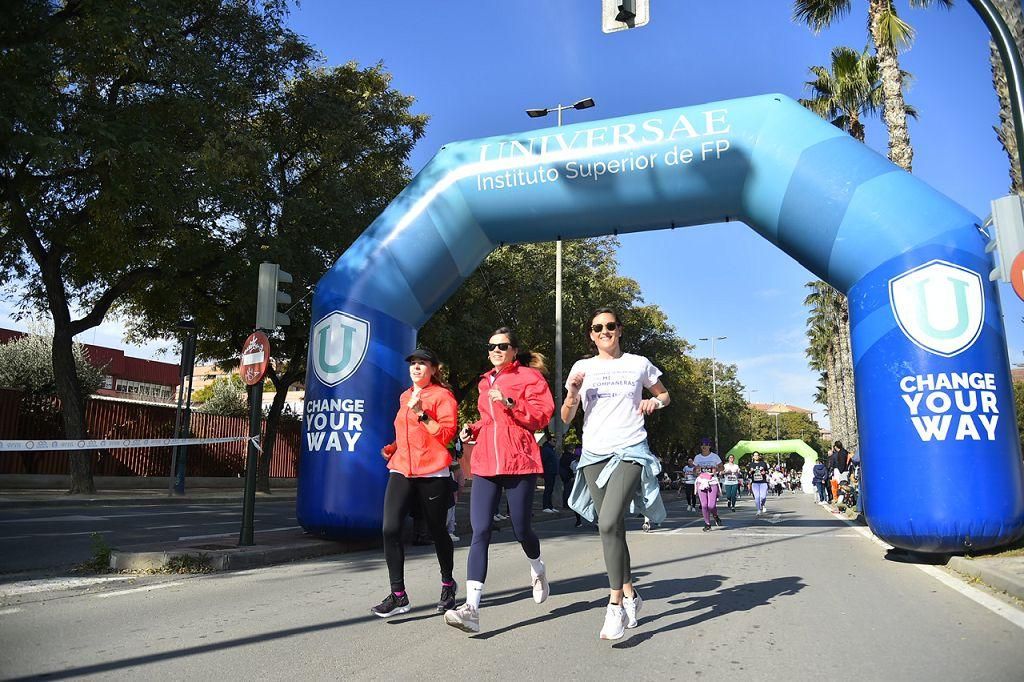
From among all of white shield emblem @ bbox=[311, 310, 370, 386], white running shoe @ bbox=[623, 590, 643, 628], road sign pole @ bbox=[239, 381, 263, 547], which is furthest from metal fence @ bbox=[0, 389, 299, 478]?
white running shoe @ bbox=[623, 590, 643, 628]

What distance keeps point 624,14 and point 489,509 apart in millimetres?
4316

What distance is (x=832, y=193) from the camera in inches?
328

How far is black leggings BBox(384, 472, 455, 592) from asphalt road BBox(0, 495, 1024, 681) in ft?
1.09

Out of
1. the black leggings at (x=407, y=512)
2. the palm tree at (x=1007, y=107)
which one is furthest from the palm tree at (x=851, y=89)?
the black leggings at (x=407, y=512)

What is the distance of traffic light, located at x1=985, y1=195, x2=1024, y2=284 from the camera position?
5930mm

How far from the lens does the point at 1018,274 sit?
5.78 meters

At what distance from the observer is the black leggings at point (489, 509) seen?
4680 millimetres

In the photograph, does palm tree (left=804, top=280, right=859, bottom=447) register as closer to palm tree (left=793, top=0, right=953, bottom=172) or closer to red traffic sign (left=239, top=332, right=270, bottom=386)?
palm tree (left=793, top=0, right=953, bottom=172)

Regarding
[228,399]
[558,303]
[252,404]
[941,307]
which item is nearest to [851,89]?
[558,303]

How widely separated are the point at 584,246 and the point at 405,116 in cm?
1183

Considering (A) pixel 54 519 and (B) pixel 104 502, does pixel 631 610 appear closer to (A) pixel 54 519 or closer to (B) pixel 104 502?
(A) pixel 54 519

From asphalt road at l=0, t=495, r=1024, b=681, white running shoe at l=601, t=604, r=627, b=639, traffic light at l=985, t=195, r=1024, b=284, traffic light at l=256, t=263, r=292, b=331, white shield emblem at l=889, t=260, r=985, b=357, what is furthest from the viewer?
traffic light at l=256, t=263, r=292, b=331

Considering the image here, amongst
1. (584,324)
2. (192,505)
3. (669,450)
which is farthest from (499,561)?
(669,450)

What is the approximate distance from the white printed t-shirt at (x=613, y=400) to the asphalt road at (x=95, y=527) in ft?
17.0
